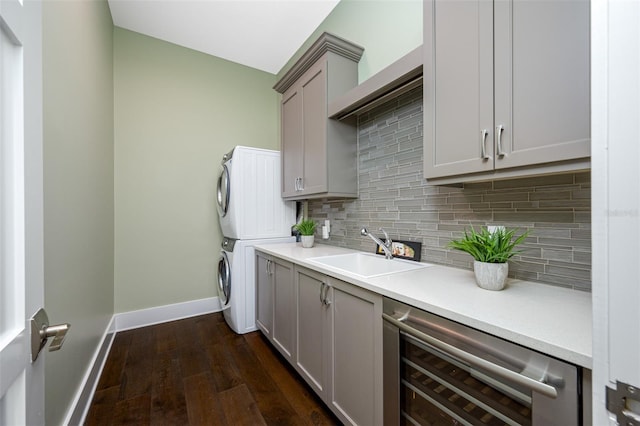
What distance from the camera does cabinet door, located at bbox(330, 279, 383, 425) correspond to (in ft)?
3.80

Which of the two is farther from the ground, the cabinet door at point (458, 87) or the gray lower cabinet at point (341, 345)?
the cabinet door at point (458, 87)

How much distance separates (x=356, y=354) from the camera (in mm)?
1270

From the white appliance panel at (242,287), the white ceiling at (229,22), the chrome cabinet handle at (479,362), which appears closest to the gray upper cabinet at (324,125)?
the white ceiling at (229,22)

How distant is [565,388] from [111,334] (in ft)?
10.5

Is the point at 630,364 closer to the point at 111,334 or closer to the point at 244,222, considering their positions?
the point at 244,222

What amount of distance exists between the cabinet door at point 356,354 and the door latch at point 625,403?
0.73m

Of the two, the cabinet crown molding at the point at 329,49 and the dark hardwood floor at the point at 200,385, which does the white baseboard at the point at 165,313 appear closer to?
the dark hardwood floor at the point at 200,385

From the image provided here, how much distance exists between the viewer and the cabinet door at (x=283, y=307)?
1883 mm

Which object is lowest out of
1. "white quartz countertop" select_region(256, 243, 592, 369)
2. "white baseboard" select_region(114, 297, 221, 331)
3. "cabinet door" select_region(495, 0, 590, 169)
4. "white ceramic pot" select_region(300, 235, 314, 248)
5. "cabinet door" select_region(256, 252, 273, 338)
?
"white baseboard" select_region(114, 297, 221, 331)

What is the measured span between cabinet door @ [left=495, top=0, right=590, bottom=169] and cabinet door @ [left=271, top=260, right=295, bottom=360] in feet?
4.87

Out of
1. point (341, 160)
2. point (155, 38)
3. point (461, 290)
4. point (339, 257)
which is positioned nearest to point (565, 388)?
point (461, 290)

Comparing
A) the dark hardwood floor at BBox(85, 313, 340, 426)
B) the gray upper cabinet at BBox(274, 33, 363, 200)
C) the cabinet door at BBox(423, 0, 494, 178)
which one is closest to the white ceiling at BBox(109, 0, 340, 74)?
the gray upper cabinet at BBox(274, 33, 363, 200)

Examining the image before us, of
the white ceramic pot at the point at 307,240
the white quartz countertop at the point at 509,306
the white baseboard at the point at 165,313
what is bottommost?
the white baseboard at the point at 165,313

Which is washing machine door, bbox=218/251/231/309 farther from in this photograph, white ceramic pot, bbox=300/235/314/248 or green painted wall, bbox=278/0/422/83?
green painted wall, bbox=278/0/422/83
